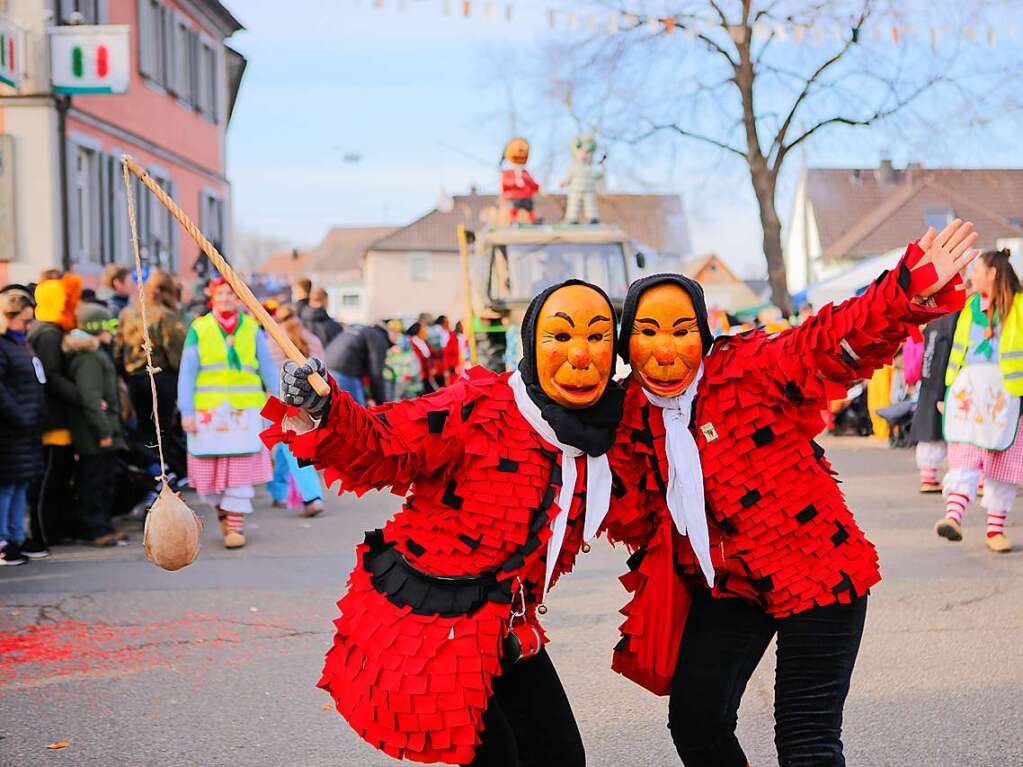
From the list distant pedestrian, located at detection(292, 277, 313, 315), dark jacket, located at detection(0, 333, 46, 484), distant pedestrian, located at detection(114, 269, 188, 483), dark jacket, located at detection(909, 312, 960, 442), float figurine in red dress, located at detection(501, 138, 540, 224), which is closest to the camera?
dark jacket, located at detection(0, 333, 46, 484)

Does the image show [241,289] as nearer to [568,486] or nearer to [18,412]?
[568,486]

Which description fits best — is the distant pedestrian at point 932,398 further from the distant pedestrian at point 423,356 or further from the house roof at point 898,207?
the house roof at point 898,207

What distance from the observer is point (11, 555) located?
313 inches

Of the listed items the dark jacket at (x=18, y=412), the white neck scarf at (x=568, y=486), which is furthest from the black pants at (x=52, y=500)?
the white neck scarf at (x=568, y=486)

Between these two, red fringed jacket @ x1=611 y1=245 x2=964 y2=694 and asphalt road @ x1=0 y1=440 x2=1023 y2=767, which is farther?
asphalt road @ x1=0 y1=440 x2=1023 y2=767

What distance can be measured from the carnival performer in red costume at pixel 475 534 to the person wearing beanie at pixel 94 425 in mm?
5493

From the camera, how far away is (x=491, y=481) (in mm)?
3143

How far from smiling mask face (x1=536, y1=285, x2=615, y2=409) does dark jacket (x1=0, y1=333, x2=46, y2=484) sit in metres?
5.19

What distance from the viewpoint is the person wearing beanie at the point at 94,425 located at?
8266mm

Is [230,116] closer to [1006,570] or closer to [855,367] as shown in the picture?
[1006,570]

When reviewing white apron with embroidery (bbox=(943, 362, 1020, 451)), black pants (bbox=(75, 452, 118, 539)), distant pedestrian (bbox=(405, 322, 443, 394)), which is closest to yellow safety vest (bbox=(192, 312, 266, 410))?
black pants (bbox=(75, 452, 118, 539))

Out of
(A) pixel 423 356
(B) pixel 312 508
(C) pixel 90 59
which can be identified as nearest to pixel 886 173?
(A) pixel 423 356

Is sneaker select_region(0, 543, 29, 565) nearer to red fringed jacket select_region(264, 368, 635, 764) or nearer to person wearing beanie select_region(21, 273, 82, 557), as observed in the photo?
person wearing beanie select_region(21, 273, 82, 557)

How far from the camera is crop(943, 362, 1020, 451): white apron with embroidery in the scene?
7730 millimetres
